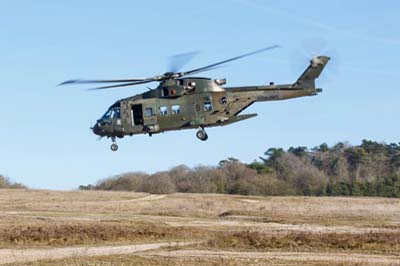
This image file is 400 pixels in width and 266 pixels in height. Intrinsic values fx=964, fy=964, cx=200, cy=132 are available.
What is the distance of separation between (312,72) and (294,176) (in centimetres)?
8531

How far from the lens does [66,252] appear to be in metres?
33.8

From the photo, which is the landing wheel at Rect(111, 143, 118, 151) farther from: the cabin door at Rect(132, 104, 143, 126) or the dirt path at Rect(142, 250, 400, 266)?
the dirt path at Rect(142, 250, 400, 266)

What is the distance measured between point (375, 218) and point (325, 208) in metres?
11.6

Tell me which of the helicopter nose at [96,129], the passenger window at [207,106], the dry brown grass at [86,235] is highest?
the passenger window at [207,106]

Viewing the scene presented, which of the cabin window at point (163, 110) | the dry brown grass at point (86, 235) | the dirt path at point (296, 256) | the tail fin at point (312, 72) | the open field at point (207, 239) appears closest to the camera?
the dirt path at point (296, 256)

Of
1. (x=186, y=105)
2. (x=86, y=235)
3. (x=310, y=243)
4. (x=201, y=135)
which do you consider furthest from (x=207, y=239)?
(x=186, y=105)

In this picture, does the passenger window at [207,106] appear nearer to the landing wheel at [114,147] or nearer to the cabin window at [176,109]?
the cabin window at [176,109]

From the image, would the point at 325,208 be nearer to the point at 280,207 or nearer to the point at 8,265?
the point at 280,207

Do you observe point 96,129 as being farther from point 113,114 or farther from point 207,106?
point 207,106

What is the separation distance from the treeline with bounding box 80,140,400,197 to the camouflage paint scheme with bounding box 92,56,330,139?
66.6 metres

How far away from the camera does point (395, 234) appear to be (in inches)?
1581

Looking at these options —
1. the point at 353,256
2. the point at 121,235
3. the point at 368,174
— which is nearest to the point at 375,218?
the point at 121,235

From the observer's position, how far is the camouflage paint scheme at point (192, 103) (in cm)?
4262

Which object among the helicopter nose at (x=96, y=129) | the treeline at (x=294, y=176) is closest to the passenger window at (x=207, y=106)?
the helicopter nose at (x=96, y=129)
